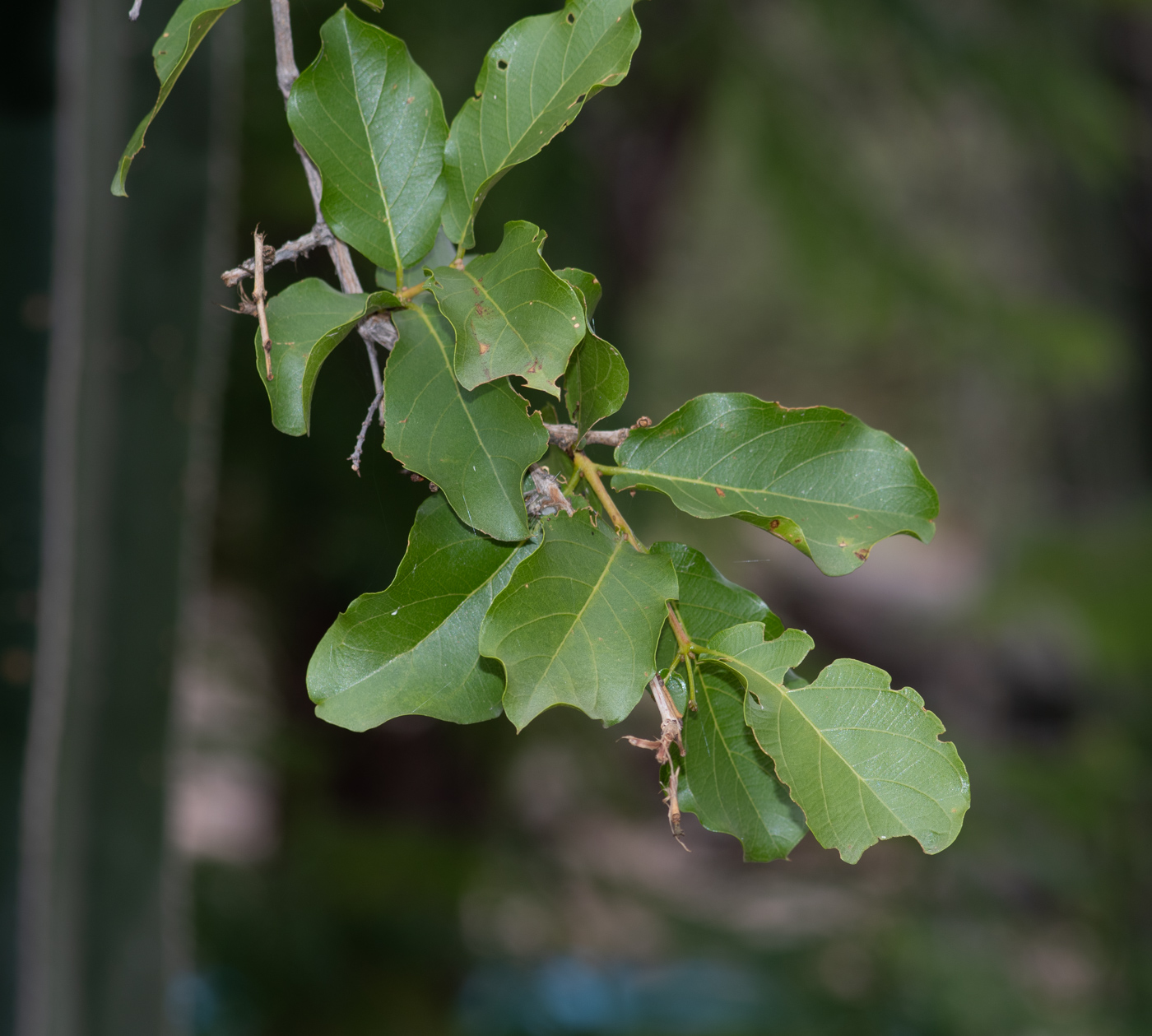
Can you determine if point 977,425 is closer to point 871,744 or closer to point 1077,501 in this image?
point 1077,501

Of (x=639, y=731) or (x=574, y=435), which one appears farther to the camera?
(x=639, y=731)

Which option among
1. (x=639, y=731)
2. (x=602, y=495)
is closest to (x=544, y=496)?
(x=602, y=495)

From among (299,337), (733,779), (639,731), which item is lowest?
(639,731)

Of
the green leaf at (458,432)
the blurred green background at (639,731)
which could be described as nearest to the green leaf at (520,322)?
the green leaf at (458,432)

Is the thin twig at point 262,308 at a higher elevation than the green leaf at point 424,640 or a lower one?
higher

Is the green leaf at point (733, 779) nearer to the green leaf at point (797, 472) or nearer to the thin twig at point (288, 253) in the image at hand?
the green leaf at point (797, 472)

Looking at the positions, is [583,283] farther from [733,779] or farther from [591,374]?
[733,779]
